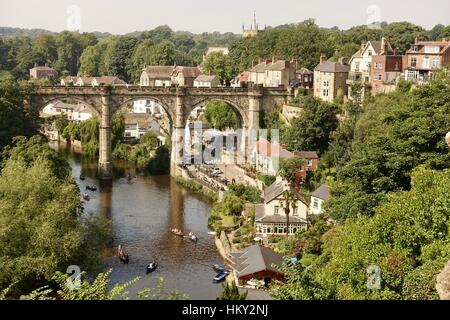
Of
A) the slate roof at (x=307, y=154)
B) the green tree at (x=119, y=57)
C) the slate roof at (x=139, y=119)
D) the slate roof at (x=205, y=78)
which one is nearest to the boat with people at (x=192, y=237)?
the slate roof at (x=307, y=154)

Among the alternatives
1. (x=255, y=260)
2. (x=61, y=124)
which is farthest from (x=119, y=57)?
(x=255, y=260)

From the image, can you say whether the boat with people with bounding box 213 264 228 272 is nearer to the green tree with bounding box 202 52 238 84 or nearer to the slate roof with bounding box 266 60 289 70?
the slate roof with bounding box 266 60 289 70

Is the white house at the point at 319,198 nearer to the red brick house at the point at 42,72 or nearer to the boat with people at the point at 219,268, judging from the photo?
the boat with people at the point at 219,268

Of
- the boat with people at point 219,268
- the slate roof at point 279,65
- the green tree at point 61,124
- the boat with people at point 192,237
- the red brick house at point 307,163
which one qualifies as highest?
the slate roof at point 279,65

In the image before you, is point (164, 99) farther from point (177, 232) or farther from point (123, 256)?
point (123, 256)

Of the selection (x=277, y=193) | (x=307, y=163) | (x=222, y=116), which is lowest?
(x=277, y=193)
